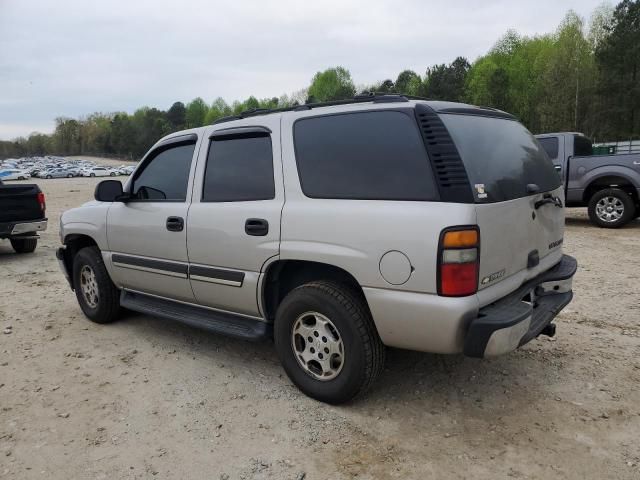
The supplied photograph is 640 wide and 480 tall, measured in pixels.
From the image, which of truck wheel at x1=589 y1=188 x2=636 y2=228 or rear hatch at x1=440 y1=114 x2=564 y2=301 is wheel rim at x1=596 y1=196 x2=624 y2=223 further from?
rear hatch at x1=440 y1=114 x2=564 y2=301

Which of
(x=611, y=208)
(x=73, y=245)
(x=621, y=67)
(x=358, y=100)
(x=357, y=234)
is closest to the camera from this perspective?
(x=357, y=234)

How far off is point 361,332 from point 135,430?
152 centimetres

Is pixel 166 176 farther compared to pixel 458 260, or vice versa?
pixel 166 176

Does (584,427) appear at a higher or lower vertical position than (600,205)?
lower

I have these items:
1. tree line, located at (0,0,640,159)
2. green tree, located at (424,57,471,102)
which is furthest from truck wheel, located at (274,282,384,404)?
green tree, located at (424,57,471,102)

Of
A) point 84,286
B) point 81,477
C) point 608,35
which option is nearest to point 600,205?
point 84,286

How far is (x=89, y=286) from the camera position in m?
5.14

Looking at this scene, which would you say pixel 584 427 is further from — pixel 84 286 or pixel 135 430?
pixel 84 286

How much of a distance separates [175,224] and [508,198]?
2.47 metres

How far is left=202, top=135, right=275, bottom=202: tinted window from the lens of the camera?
3535 mm

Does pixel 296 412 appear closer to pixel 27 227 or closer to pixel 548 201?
pixel 548 201

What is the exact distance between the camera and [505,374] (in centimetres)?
366

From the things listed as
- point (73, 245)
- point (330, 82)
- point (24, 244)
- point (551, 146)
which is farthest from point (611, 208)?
point (330, 82)

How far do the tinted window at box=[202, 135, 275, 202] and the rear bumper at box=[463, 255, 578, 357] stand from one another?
1.60 meters
